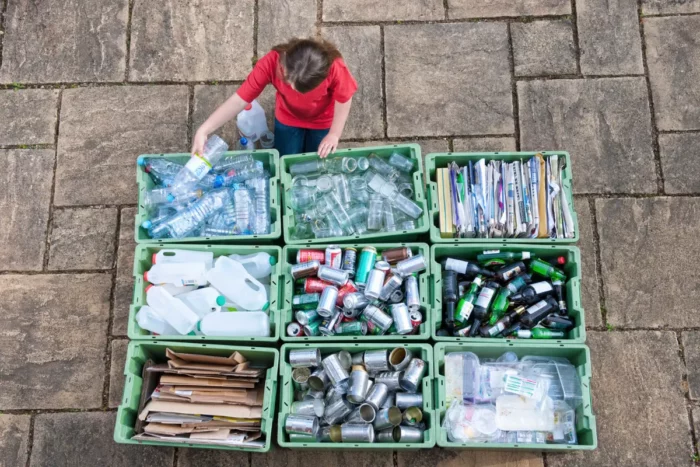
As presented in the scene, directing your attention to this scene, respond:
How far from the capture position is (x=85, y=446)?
13.8 ft

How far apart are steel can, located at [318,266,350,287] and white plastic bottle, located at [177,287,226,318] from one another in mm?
650

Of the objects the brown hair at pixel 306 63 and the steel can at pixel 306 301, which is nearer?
the brown hair at pixel 306 63

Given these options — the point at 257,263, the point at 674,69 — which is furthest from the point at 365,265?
the point at 674,69

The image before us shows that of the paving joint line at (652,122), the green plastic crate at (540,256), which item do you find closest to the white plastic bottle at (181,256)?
the green plastic crate at (540,256)

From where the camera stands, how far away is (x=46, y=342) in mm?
4395

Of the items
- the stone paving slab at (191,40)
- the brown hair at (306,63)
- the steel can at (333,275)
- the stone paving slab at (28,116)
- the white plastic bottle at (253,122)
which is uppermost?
the stone paving slab at (191,40)

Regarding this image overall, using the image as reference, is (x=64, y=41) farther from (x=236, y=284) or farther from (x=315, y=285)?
(x=315, y=285)

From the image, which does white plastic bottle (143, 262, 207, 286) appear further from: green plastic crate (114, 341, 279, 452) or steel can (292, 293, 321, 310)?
steel can (292, 293, 321, 310)

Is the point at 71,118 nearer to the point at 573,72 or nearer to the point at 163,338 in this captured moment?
the point at 163,338

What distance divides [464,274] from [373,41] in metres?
2.14

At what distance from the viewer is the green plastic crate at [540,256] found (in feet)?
12.1

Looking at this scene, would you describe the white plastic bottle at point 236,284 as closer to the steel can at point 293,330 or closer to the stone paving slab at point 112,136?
the steel can at point 293,330

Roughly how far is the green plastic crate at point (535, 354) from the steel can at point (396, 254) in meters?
0.57

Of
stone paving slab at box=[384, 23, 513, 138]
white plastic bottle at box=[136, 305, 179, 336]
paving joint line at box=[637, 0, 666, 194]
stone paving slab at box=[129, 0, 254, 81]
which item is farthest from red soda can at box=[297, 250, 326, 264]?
paving joint line at box=[637, 0, 666, 194]
